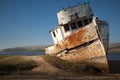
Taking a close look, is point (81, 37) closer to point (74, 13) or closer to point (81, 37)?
point (81, 37)

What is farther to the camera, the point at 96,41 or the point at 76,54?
the point at 76,54

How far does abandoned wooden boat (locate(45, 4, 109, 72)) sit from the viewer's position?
1608cm

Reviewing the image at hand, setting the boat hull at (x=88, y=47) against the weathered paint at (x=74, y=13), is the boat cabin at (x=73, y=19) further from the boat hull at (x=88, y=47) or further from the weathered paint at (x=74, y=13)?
the boat hull at (x=88, y=47)

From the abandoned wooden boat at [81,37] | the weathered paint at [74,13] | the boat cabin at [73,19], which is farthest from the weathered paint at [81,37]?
the weathered paint at [74,13]

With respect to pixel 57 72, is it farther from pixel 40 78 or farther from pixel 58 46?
pixel 58 46

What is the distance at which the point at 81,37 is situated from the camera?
54.7 ft

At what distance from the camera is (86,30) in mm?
16391

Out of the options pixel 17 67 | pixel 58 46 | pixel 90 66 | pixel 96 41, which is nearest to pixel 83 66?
pixel 90 66

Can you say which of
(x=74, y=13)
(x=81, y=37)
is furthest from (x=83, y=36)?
(x=74, y=13)

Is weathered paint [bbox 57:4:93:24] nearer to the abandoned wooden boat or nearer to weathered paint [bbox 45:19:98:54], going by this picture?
the abandoned wooden boat

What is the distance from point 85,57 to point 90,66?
917 millimetres

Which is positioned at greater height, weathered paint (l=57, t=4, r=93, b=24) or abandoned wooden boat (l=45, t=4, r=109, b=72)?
weathered paint (l=57, t=4, r=93, b=24)

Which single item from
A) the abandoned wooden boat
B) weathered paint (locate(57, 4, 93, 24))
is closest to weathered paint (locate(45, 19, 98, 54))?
the abandoned wooden boat

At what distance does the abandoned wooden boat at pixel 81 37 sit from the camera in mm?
16078
